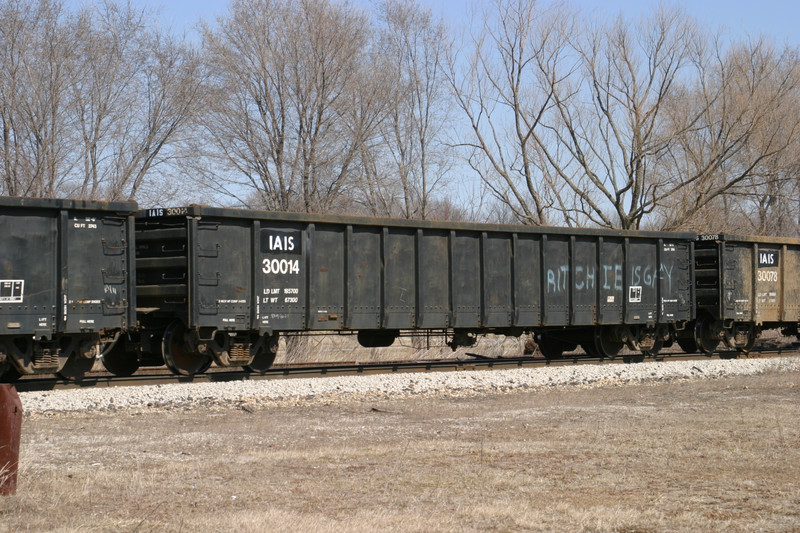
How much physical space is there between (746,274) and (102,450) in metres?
18.4

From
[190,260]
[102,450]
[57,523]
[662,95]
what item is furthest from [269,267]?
[662,95]

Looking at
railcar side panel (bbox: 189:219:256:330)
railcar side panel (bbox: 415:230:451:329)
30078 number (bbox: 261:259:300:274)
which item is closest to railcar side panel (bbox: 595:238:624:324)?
railcar side panel (bbox: 415:230:451:329)

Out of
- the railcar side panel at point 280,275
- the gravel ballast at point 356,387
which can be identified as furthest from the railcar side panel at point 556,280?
the railcar side panel at point 280,275

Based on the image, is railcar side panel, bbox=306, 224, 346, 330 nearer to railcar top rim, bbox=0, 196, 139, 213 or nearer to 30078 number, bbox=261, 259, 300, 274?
30078 number, bbox=261, 259, 300, 274

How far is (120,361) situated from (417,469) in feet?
33.1

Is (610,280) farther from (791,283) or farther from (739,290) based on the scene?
(791,283)

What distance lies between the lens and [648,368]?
17453mm

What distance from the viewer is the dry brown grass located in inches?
241

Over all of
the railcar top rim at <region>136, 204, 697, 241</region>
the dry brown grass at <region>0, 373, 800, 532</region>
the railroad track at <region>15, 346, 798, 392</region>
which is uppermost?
the railcar top rim at <region>136, 204, 697, 241</region>

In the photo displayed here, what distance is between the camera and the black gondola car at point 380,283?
1526 cm

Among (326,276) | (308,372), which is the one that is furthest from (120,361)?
(326,276)

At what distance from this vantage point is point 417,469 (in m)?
7.89

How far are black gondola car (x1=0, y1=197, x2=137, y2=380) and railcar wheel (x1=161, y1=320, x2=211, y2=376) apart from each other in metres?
1.03

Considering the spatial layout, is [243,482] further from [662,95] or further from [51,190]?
[662,95]
